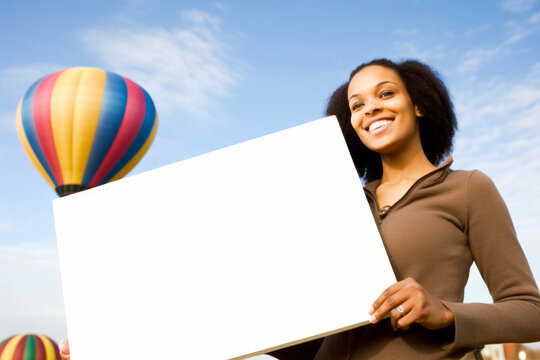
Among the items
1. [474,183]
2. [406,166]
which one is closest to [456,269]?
[474,183]

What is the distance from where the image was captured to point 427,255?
53.2 inches

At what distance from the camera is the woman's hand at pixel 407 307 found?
1171 mm

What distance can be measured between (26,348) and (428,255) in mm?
12831

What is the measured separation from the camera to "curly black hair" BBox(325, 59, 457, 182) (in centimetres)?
176

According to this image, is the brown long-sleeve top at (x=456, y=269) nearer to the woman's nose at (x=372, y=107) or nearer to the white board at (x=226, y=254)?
the white board at (x=226, y=254)

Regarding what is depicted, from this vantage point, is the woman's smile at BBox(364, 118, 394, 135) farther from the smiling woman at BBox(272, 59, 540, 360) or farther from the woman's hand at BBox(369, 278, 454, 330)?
the woman's hand at BBox(369, 278, 454, 330)

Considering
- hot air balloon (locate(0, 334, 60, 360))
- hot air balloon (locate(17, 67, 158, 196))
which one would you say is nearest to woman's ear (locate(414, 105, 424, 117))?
hot air balloon (locate(17, 67, 158, 196))

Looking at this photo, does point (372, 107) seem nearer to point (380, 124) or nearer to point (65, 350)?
point (380, 124)

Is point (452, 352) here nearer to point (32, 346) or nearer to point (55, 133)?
point (55, 133)

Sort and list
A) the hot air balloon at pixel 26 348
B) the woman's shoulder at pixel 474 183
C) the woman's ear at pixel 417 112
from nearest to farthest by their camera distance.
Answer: the woman's shoulder at pixel 474 183 < the woman's ear at pixel 417 112 < the hot air balloon at pixel 26 348

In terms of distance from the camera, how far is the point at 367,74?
5.50ft

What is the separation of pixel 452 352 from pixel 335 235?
1.28 feet

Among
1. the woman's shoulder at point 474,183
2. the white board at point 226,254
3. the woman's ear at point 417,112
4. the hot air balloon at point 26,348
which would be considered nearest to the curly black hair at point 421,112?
the woman's ear at point 417,112

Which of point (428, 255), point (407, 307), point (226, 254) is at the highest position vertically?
point (226, 254)
